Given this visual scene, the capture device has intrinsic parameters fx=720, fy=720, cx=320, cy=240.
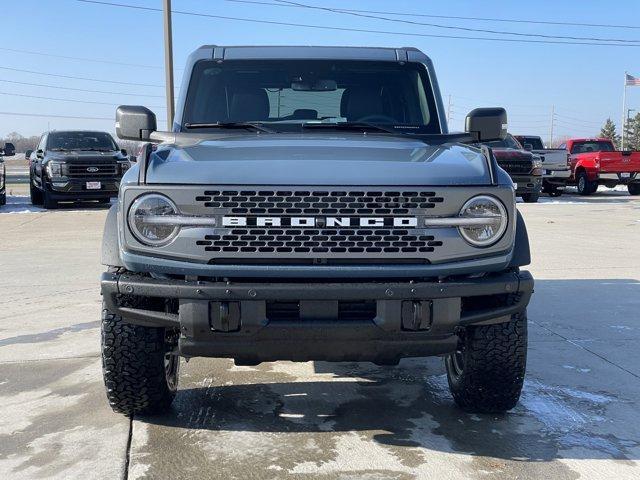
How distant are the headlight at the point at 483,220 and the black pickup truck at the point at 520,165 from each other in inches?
587

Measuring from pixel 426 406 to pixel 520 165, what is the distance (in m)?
15.1

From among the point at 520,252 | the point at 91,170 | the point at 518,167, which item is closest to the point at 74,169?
the point at 91,170

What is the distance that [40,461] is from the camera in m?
3.27

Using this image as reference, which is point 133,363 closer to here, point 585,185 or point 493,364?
point 493,364

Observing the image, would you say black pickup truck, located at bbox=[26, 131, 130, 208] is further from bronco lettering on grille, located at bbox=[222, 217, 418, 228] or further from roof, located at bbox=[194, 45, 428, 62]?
bronco lettering on grille, located at bbox=[222, 217, 418, 228]

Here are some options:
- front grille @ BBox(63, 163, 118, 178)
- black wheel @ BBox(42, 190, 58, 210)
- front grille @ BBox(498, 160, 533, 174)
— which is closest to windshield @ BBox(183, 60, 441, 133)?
front grille @ BBox(63, 163, 118, 178)

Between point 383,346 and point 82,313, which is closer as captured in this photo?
point 383,346

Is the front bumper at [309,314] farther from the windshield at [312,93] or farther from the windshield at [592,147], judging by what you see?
the windshield at [592,147]

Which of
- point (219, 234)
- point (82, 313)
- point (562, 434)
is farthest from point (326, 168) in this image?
point (82, 313)

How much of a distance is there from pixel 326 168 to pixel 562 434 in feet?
5.88

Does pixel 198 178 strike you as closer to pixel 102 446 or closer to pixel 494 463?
pixel 102 446

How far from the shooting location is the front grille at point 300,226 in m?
3.03

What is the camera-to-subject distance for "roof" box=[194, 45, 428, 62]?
470 centimetres

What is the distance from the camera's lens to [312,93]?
4.57 m
